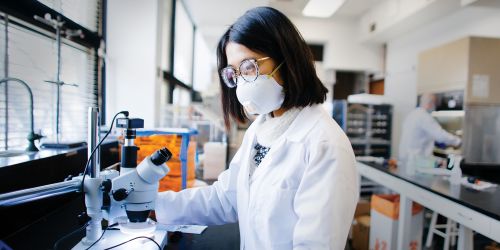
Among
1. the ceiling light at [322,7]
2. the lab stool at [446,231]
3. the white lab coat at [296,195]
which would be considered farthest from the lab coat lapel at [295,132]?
the ceiling light at [322,7]

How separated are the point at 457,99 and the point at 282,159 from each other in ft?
10.7

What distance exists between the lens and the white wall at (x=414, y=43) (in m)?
3.26

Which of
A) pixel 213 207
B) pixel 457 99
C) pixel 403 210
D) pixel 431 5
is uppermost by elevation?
pixel 431 5

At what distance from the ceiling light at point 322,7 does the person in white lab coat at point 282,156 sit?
108 inches

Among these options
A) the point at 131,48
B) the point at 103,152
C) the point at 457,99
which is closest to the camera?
the point at 103,152

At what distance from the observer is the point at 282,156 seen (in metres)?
0.89

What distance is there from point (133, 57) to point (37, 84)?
89 centimetres

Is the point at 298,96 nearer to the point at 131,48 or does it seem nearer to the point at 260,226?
the point at 260,226

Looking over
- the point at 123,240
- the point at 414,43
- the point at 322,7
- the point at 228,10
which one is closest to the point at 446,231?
the point at 123,240

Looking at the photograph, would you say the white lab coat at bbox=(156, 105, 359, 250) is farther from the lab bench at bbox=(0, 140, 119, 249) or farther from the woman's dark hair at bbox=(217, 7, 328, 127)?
the lab bench at bbox=(0, 140, 119, 249)

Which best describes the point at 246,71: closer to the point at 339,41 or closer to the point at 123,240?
the point at 123,240

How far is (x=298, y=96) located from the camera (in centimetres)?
91

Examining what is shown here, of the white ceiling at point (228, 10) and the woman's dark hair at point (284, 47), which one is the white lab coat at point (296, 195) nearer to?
the woman's dark hair at point (284, 47)

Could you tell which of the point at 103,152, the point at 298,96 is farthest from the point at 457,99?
the point at 103,152
